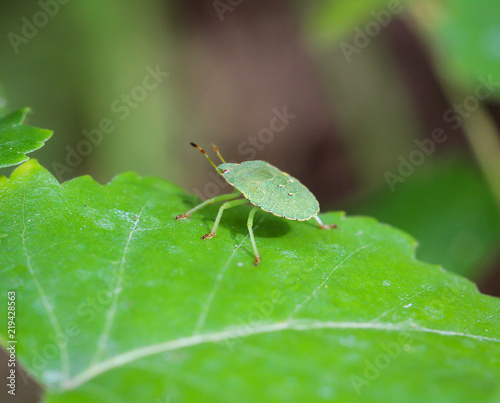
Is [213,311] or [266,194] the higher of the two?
[266,194]

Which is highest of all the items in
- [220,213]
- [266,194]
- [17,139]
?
[17,139]

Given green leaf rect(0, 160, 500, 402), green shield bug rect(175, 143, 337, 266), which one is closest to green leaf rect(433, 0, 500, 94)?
green shield bug rect(175, 143, 337, 266)

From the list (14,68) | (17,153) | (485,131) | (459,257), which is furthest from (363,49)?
(17,153)

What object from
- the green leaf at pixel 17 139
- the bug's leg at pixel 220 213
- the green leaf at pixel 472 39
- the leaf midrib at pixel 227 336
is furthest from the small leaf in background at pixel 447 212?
the green leaf at pixel 17 139

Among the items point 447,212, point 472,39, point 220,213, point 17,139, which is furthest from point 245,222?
point 472,39

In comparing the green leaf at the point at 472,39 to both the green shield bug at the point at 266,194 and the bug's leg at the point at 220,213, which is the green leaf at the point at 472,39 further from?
the bug's leg at the point at 220,213

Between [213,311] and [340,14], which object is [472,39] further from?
[213,311]
